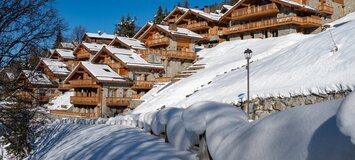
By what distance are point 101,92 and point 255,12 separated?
23.1 meters

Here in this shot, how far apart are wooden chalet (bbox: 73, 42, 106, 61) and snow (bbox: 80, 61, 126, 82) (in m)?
16.8

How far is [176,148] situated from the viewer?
895 cm

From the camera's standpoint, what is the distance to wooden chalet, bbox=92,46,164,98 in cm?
4741

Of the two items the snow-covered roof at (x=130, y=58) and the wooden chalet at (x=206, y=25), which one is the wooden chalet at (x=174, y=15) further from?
the snow-covered roof at (x=130, y=58)

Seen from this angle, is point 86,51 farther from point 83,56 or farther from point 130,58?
point 130,58

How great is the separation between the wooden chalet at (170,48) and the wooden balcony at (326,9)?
17079mm

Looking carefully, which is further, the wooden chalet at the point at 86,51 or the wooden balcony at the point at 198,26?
the wooden chalet at the point at 86,51

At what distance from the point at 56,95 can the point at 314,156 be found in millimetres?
63764

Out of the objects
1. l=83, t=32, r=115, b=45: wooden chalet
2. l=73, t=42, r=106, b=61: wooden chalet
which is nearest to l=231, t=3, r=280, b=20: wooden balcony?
l=73, t=42, r=106, b=61: wooden chalet

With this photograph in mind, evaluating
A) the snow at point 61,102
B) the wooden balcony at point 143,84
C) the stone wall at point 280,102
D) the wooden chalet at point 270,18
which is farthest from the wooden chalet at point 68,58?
the stone wall at point 280,102

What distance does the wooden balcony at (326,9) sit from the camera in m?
51.5

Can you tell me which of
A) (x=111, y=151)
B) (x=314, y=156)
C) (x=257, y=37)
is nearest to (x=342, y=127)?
(x=314, y=156)

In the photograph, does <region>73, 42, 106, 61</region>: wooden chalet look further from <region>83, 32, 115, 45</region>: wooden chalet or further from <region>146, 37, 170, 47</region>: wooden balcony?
<region>146, 37, 170, 47</region>: wooden balcony

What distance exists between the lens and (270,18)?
51.4 m
